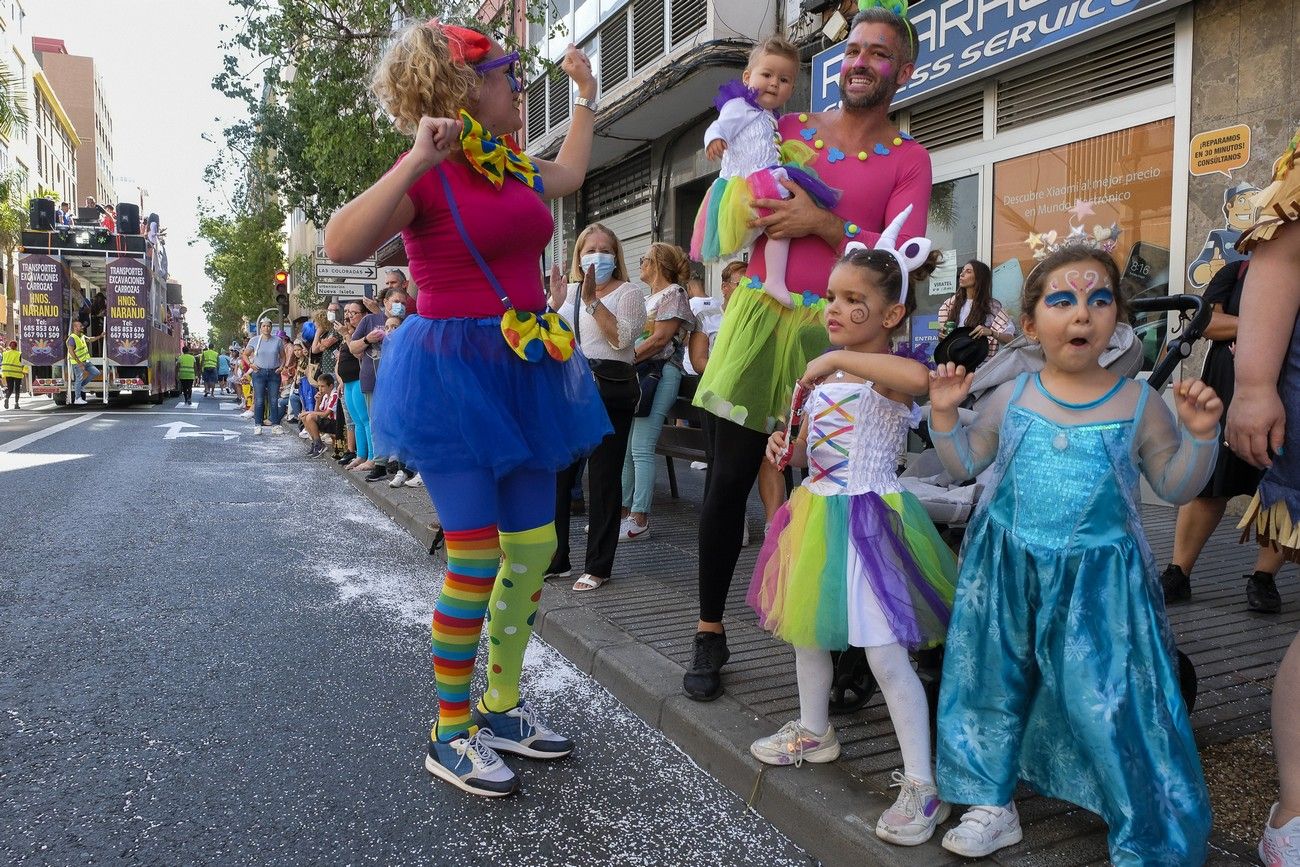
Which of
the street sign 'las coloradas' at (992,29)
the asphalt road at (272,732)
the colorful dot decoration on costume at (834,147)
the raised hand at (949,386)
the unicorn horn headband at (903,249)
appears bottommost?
the asphalt road at (272,732)

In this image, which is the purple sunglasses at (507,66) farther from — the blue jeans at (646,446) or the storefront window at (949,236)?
the storefront window at (949,236)

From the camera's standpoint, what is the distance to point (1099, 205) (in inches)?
295

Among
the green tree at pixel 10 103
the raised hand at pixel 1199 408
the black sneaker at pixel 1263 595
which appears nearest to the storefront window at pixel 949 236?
the black sneaker at pixel 1263 595

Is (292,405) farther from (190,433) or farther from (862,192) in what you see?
(862,192)

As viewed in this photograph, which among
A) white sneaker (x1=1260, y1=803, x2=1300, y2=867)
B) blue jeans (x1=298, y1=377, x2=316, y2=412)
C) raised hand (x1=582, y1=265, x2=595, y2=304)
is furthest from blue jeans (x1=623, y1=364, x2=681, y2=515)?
blue jeans (x1=298, y1=377, x2=316, y2=412)

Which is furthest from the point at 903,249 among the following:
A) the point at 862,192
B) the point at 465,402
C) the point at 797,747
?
the point at 797,747

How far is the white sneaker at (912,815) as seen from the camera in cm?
211

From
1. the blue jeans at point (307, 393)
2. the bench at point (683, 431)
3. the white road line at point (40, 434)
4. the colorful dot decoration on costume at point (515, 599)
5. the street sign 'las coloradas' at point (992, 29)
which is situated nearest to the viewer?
the colorful dot decoration on costume at point (515, 599)

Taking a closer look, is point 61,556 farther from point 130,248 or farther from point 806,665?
point 130,248

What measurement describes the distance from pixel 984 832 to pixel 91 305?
24862mm

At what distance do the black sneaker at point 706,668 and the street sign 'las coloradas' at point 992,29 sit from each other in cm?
560

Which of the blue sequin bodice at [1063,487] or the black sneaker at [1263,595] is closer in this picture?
the blue sequin bodice at [1063,487]

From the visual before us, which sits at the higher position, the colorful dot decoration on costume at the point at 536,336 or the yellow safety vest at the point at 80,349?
the yellow safety vest at the point at 80,349

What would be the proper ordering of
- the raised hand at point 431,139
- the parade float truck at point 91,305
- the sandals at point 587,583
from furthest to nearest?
the parade float truck at point 91,305, the sandals at point 587,583, the raised hand at point 431,139
